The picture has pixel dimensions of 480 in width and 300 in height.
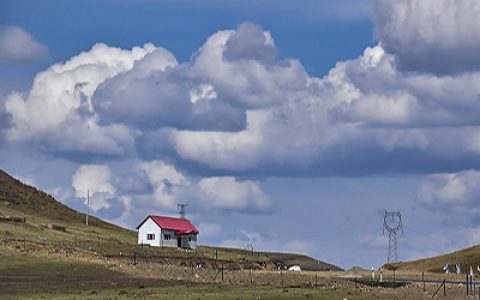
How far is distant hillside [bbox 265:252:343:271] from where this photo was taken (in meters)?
173

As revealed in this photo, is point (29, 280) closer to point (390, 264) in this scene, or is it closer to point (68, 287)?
point (68, 287)

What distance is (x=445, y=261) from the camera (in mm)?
152625

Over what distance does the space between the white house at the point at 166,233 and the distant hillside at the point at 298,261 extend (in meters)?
14.9

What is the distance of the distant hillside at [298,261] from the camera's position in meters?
173

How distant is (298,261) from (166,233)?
26626 mm

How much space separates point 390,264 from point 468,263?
41.8 feet

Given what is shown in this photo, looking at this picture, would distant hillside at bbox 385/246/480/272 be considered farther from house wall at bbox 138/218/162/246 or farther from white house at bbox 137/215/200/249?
house wall at bbox 138/218/162/246

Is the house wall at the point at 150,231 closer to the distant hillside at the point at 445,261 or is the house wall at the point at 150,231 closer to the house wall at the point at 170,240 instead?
the house wall at the point at 170,240

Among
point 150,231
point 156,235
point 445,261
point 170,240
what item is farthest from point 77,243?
point 445,261

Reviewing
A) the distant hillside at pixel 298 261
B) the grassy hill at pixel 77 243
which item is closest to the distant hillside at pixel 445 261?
the distant hillside at pixel 298 261

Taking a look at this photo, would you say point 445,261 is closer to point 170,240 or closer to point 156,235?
point 170,240

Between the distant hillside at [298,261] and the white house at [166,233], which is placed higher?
the white house at [166,233]

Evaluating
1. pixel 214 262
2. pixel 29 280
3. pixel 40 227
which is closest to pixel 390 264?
pixel 214 262

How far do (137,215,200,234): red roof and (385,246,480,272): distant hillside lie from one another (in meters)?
39.1
